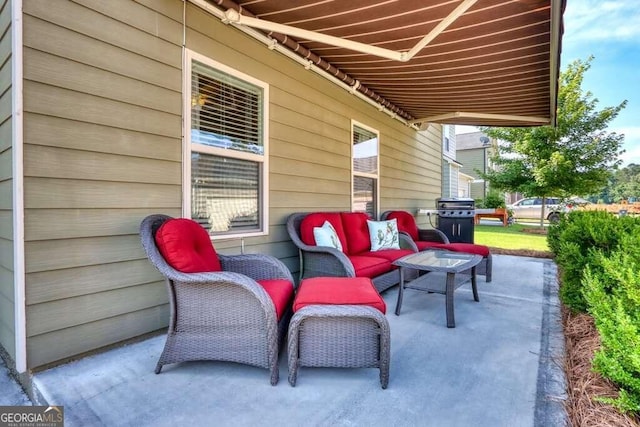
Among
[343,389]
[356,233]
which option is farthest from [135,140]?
[356,233]

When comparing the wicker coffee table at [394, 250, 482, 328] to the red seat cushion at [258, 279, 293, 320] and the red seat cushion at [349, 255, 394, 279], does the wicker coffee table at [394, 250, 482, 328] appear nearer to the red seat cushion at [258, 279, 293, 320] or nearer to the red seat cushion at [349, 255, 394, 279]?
the red seat cushion at [349, 255, 394, 279]

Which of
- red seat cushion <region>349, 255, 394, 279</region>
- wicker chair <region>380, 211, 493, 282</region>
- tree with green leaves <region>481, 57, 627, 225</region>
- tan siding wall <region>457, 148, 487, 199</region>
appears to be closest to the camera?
red seat cushion <region>349, 255, 394, 279</region>

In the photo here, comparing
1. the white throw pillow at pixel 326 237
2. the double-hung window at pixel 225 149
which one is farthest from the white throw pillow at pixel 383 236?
the double-hung window at pixel 225 149

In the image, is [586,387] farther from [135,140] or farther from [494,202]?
[494,202]

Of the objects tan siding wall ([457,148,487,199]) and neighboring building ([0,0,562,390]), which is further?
tan siding wall ([457,148,487,199])

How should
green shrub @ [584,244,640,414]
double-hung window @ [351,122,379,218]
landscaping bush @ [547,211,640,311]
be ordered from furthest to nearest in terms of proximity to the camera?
double-hung window @ [351,122,379,218]
landscaping bush @ [547,211,640,311]
green shrub @ [584,244,640,414]

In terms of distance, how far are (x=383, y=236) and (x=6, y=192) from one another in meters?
3.89

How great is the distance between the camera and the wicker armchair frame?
3428 mm

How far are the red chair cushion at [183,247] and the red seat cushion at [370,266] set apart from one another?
1.61 m

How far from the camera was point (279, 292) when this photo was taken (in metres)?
2.38

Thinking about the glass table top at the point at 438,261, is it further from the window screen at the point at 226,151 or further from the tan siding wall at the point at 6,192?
the tan siding wall at the point at 6,192

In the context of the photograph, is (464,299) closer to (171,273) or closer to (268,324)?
(268,324)

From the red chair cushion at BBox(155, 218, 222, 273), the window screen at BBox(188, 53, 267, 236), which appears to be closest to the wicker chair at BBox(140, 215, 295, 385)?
the red chair cushion at BBox(155, 218, 222, 273)

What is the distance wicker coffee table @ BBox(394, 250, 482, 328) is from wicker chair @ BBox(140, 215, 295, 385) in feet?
5.64
